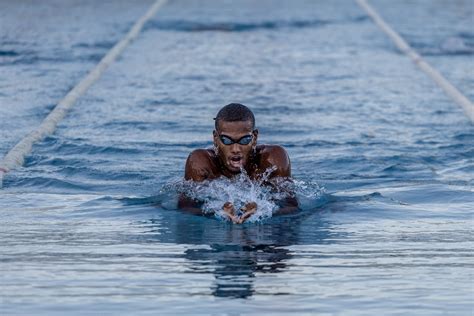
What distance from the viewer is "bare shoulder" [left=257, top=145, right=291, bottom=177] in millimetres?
7714

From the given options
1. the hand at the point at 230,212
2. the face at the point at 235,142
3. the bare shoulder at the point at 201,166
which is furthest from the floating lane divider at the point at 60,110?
the hand at the point at 230,212

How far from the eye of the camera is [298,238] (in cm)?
663

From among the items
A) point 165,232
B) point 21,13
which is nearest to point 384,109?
point 165,232

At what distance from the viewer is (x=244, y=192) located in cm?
748

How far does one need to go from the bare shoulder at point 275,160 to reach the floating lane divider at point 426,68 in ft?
13.6

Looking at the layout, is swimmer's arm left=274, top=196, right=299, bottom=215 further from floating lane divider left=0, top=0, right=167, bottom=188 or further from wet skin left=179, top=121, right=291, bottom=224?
floating lane divider left=0, top=0, right=167, bottom=188

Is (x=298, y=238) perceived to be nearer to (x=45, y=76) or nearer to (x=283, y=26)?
(x=45, y=76)

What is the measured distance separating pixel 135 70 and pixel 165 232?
27.3 feet

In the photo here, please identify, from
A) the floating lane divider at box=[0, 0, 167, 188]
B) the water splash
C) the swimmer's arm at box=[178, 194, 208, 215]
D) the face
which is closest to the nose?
the face

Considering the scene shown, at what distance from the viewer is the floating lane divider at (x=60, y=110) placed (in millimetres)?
9137

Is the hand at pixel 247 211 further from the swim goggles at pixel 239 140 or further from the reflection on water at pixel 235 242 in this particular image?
the swim goggles at pixel 239 140

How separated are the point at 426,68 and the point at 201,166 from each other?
314 inches

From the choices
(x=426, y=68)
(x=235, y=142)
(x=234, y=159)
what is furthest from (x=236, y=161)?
(x=426, y=68)

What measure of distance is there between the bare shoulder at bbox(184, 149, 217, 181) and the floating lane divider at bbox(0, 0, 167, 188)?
4.25 feet
